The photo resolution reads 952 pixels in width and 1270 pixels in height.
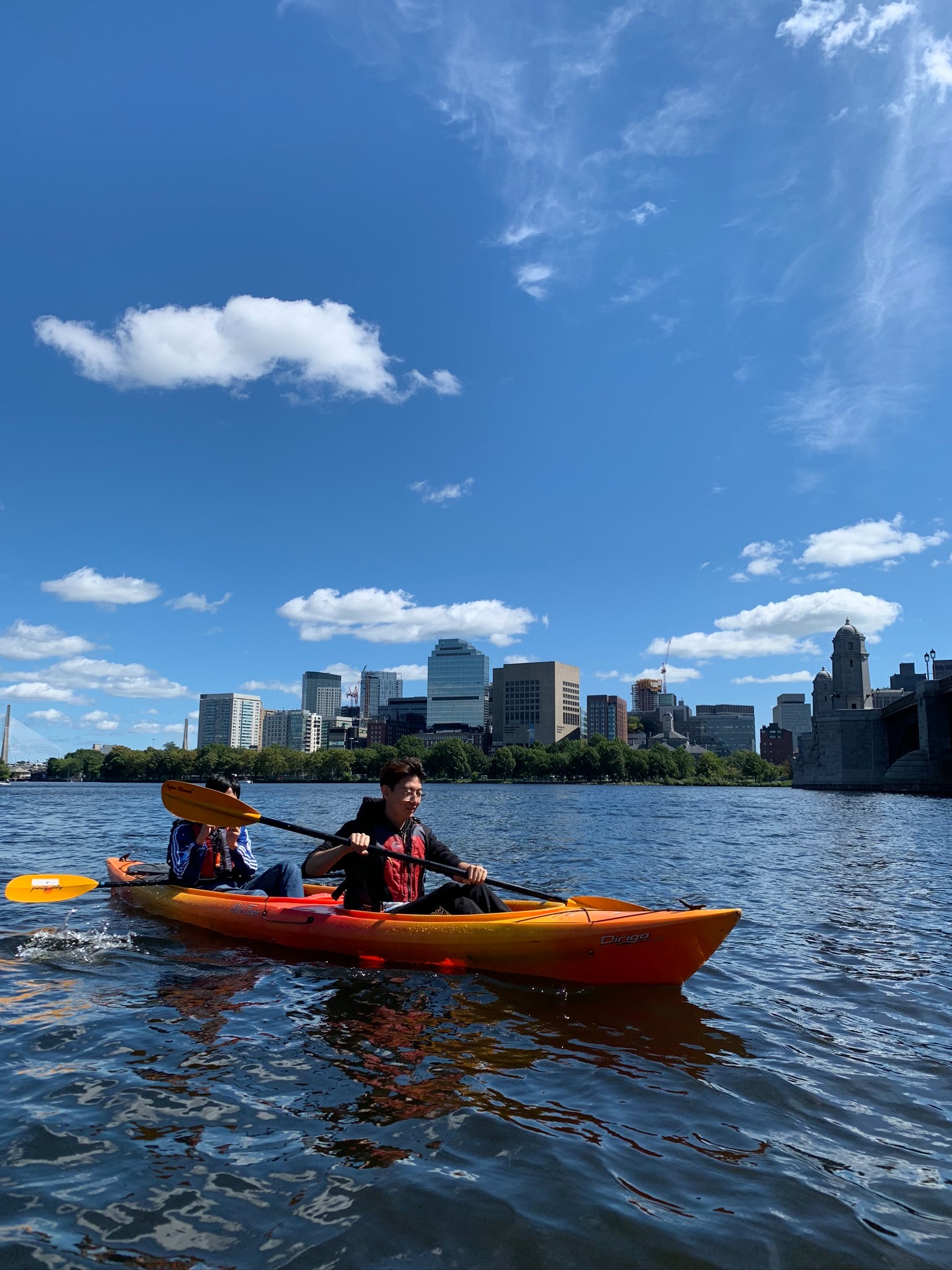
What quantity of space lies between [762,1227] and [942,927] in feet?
28.8

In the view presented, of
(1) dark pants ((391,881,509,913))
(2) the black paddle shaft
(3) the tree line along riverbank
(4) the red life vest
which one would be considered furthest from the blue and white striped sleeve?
(3) the tree line along riverbank

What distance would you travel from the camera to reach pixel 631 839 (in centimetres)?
2581

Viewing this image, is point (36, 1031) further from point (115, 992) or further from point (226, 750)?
point (226, 750)

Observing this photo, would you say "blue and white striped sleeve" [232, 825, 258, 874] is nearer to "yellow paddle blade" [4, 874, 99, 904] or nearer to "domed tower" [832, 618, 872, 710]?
"yellow paddle blade" [4, 874, 99, 904]

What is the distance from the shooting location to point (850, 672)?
318ft

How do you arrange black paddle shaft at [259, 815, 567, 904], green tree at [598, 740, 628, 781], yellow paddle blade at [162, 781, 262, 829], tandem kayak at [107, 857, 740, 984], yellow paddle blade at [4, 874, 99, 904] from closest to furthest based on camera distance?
tandem kayak at [107, 857, 740, 984] → black paddle shaft at [259, 815, 567, 904] → yellow paddle blade at [162, 781, 262, 829] → yellow paddle blade at [4, 874, 99, 904] → green tree at [598, 740, 628, 781]

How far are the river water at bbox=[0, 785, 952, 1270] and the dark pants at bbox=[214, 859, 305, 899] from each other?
0.84m

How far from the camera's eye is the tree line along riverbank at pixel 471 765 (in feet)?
426

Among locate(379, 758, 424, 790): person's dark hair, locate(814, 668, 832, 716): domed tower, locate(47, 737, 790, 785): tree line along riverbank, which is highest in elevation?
locate(814, 668, 832, 716): domed tower

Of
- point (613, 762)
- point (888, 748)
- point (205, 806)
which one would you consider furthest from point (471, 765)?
point (205, 806)

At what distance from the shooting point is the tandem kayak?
6.68m

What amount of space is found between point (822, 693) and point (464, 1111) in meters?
110

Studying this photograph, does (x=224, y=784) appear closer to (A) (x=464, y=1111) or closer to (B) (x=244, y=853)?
(B) (x=244, y=853)

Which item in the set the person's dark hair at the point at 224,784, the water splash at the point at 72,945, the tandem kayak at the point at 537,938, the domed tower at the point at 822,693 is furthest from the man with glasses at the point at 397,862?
the domed tower at the point at 822,693
